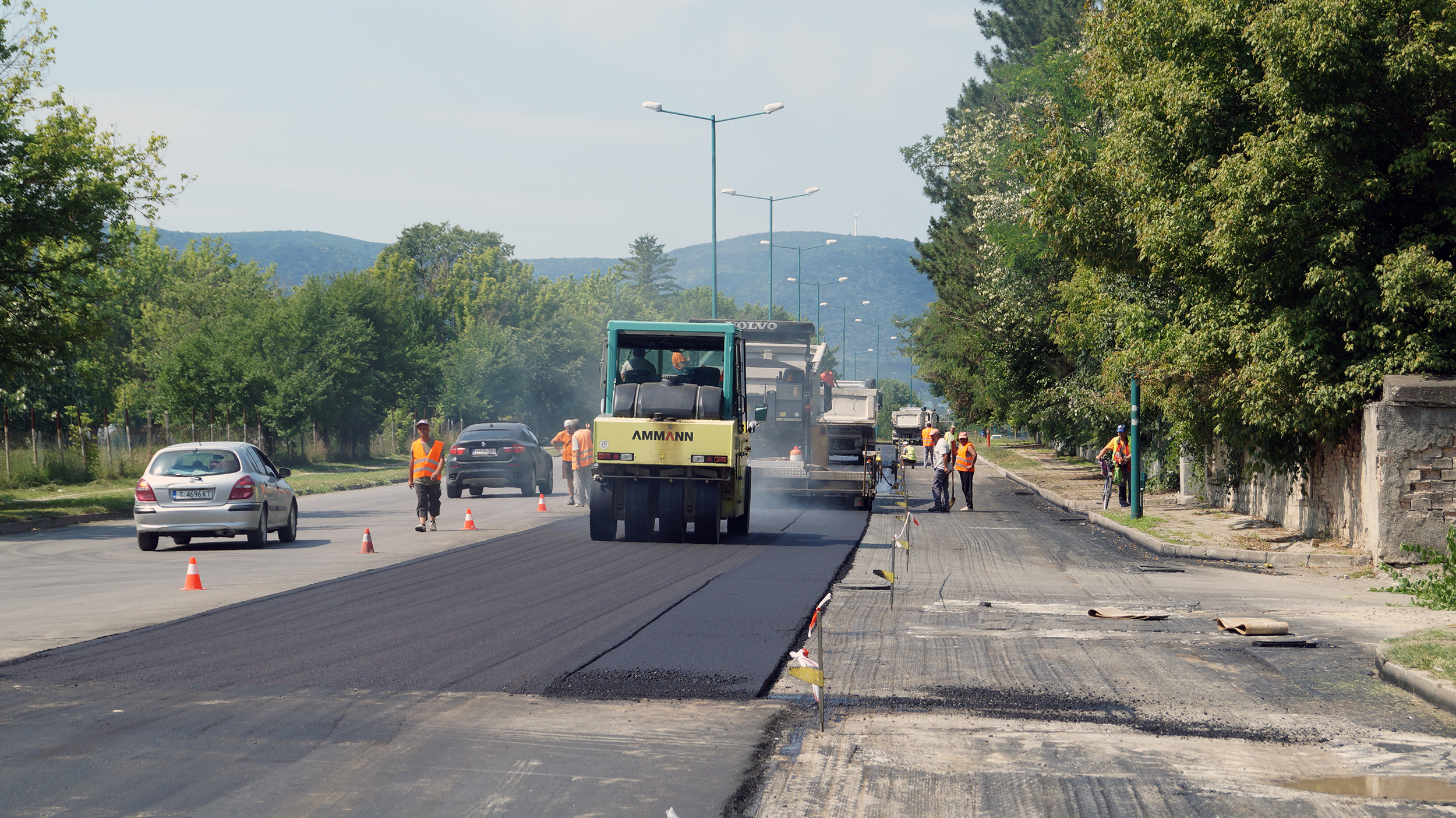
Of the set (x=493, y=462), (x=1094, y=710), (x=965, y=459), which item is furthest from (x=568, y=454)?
(x=1094, y=710)

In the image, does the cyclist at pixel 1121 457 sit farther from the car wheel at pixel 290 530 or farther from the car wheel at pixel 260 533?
the car wheel at pixel 260 533

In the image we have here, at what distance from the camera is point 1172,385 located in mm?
21250

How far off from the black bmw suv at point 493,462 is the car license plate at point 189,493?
10578 mm

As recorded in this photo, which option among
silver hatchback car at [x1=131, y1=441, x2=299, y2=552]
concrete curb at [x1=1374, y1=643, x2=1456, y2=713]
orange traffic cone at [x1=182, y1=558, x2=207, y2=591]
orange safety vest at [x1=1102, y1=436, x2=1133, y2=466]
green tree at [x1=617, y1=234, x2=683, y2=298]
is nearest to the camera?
concrete curb at [x1=1374, y1=643, x2=1456, y2=713]

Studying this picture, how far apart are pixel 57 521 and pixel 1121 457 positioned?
20499 mm

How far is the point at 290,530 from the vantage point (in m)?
19.0

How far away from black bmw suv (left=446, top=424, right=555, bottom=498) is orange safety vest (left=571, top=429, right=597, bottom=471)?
282 cm

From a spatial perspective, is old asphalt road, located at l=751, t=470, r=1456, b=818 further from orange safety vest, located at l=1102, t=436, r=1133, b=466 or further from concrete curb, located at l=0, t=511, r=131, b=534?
concrete curb, located at l=0, t=511, r=131, b=534

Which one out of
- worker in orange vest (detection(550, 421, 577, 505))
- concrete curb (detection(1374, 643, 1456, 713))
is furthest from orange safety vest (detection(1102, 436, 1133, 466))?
concrete curb (detection(1374, 643, 1456, 713))

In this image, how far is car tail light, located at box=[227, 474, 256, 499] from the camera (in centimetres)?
1753

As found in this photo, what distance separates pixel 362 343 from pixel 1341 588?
4537cm

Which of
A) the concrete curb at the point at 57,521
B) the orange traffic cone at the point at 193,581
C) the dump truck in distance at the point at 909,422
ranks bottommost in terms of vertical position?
the concrete curb at the point at 57,521

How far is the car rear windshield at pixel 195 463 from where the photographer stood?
1739cm

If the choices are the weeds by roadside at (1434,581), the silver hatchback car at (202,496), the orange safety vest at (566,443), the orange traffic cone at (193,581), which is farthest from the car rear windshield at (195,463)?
the weeds by roadside at (1434,581)
